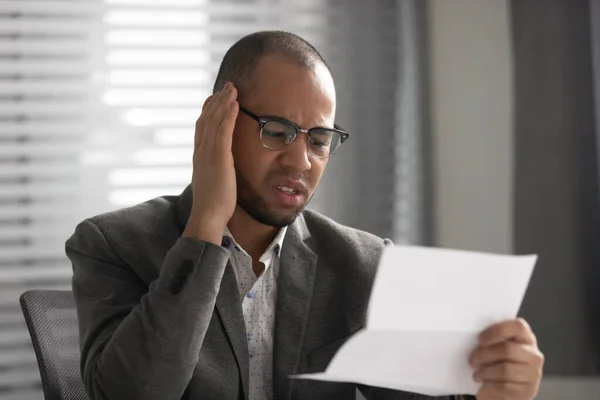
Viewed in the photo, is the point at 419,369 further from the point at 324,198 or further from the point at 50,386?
the point at 324,198

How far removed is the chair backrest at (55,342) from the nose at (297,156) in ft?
2.15

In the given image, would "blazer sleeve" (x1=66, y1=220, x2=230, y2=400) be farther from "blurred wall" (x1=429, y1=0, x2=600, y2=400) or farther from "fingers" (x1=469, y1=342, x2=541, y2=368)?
"blurred wall" (x1=429, y1=0, x2=600, y2=400)

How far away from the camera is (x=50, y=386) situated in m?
1.81

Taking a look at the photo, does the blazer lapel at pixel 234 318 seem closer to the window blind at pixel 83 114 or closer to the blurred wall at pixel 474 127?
the window blind at pixel 83 114

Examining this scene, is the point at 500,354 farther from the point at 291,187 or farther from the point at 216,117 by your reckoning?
the point at 216,117

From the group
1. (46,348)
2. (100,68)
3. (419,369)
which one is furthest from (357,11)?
(419,369)

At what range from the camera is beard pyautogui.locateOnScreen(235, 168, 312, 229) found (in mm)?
1672

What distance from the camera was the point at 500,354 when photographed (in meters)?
1.23

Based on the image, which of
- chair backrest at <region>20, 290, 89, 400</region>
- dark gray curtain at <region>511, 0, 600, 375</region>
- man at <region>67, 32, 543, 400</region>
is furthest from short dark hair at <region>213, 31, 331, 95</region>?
dark gray curtain at <region>511, 0, 600, 375</region>

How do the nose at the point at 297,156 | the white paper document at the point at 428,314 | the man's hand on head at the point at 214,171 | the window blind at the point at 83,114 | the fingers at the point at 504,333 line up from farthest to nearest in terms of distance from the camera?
1. the window blind at the point at 83,114
2. the nose at the point at 297,156
3. the man's hand on head at the point at 214,171
4. the fingers at the point at 504,333
5. the white paper document at the point at 428,314

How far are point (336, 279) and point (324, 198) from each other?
1.33 m

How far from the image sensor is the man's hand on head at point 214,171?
1.52 meters

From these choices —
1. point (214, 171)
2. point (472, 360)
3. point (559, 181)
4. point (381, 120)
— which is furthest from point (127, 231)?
point (559, 181)

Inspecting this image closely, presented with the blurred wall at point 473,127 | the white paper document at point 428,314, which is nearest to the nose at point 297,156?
the white paper document at point 428,314
